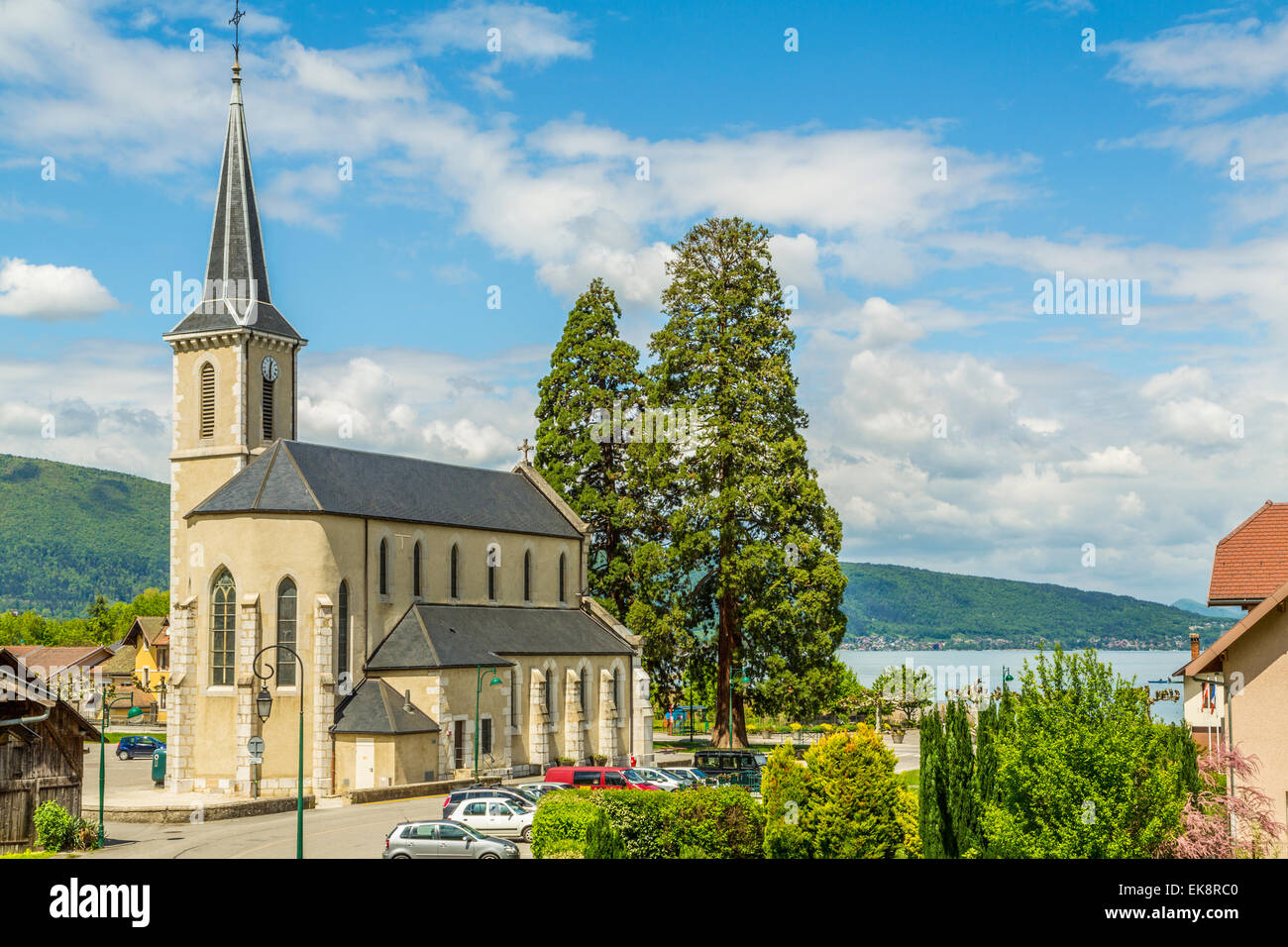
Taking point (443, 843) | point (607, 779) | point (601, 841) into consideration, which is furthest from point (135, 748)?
point (601, 841)

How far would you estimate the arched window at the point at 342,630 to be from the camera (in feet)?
177

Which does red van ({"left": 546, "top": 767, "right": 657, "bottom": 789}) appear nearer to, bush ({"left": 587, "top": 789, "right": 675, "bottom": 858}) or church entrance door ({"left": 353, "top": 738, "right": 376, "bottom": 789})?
church entrance door ({"left": 353, "top": 738, "right": 376, "bottom": 789})

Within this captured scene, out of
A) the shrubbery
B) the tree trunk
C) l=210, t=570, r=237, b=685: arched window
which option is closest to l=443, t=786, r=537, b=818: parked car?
the shrubbery

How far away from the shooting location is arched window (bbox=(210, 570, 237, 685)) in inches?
2083

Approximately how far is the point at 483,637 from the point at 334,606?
8063 mm

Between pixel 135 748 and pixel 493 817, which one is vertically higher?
pixel 493 817

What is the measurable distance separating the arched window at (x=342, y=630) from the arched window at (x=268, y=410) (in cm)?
918

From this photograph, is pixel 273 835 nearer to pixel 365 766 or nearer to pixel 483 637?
pixel 365 766

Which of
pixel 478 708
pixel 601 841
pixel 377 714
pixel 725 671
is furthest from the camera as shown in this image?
pixel 725 671

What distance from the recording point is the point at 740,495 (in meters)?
64.9

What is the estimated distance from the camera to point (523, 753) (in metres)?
58.0
